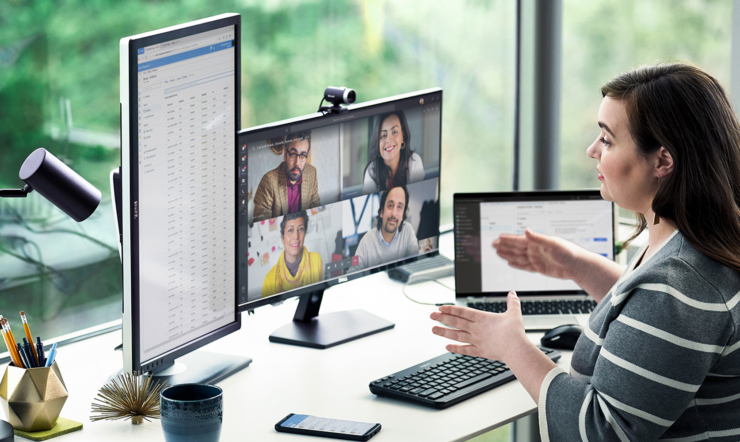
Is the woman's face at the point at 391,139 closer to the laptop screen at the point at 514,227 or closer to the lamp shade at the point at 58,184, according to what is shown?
the laptop screen at the point at 514,227

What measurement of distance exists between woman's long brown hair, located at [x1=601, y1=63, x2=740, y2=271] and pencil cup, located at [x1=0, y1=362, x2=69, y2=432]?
1010mm

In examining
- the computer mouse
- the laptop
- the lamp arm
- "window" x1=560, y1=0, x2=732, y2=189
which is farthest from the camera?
"window" x1=560, y1=0, x2=732, y2=189

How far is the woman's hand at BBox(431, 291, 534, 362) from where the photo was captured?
1.30m

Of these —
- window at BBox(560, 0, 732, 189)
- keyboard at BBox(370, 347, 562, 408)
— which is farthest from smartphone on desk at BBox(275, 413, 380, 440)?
window at BBox(560, 0, 732, 189)

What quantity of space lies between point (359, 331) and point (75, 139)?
2.48ft

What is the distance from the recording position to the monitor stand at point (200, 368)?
1442 millimetres

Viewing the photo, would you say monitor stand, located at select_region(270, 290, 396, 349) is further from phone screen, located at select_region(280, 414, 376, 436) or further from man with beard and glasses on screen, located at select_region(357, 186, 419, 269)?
phone screen, located at select_region(280, 414, 376, 436)

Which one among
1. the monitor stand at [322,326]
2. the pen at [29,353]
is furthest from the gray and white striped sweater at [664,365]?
the pen at [29,353]

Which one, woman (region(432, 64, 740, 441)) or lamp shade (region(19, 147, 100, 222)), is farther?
lamp shade (region(19, 147, 100, 222))

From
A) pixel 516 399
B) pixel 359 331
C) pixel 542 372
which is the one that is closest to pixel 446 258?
pixel 359 331

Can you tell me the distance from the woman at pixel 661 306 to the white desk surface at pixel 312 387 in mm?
130

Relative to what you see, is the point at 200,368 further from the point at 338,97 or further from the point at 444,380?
the point at 338,97

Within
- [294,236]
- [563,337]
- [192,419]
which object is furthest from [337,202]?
[192,419]

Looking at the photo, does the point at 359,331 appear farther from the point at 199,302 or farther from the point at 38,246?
the point at 38,246
